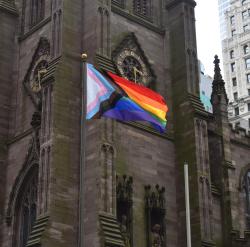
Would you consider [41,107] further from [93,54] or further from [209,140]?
[209,140]

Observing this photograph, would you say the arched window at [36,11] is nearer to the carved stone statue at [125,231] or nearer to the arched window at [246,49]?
the carved stone statue at [125,231]

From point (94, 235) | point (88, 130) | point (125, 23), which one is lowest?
point (94, 235)

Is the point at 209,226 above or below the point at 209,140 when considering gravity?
below

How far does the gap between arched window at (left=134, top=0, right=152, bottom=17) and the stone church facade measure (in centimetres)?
8

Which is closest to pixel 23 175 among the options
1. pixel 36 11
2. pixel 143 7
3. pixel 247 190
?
pixel 36 11

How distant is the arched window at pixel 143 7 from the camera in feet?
138

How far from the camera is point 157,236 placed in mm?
35344

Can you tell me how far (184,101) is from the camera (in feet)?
129

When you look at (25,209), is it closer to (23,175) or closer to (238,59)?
(23,175)

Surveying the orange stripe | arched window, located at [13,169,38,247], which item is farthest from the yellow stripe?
arched window, located at [13,169,38,247]

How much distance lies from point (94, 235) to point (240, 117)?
196 feet

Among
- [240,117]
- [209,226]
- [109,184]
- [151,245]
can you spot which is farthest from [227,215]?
[240,117]

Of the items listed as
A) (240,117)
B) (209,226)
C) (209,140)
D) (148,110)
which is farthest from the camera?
(240,117)

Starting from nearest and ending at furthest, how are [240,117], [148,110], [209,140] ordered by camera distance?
[148,110] → [209,140] → [240,117]
